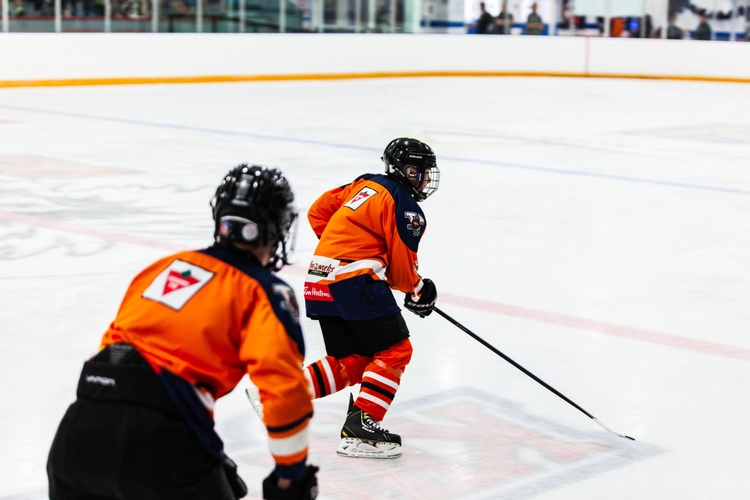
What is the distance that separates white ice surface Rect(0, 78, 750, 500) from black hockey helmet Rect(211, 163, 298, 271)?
1176 mm

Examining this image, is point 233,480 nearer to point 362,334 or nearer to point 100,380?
point 100,380

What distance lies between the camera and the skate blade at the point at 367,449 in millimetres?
3195

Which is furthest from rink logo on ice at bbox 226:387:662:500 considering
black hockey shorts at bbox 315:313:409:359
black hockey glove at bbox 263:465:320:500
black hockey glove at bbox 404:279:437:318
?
black hockey glove at bbox 263:465:320:500

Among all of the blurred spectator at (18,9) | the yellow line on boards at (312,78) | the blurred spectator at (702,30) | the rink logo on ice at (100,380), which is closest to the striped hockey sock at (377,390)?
the rink logo on ice at (100,380)

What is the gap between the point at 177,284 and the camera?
74.8 inches

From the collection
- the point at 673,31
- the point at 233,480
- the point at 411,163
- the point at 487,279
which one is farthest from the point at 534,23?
the point at 233,480

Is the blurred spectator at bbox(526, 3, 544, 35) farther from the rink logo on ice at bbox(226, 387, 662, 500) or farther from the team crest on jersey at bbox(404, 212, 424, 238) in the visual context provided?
the team crest on jersey at bbox(404, 212, 424, 238)

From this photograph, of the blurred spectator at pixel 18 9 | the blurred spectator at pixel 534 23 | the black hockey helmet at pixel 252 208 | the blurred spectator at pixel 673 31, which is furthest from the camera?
the blurred spectator at pixel 534 23

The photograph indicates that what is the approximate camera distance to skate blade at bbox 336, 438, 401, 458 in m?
3.20

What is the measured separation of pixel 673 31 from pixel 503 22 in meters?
2.94

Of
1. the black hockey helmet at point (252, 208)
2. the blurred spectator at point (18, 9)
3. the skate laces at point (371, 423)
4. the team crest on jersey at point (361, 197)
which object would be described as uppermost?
the blurred spectator at point (18, 9)

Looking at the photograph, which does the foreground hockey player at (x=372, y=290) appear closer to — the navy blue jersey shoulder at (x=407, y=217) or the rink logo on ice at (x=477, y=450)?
the navy blue jersey shoulder at (x=407, y=217)

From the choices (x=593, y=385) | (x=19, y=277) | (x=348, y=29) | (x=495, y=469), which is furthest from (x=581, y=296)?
(x=348, y=29)

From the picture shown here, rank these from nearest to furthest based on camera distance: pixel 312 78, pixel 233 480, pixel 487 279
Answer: pixel 233 480 < pixel 487 279 < pixel 312 78
